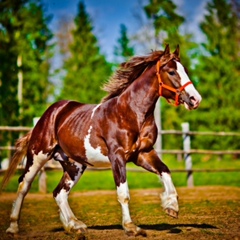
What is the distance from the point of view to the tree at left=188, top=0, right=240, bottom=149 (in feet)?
96.7

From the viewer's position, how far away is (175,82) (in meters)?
4.80

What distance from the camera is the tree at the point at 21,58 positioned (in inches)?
832

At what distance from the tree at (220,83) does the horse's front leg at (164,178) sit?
2540 cm

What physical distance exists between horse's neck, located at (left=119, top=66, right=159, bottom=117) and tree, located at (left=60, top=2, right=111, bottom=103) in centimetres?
2848

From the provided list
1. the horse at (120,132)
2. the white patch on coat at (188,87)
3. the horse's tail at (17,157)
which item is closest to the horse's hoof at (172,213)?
the horse at (120,132)

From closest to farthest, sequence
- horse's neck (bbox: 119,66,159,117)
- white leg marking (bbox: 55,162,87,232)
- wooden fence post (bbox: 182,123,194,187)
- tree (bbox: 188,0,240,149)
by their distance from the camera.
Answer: horse's neck (bbox: 119,66,159,117) → white leg marking (bbox: 55,162,87,232) → wooden fence post (bbox: 182,123,194,187) → tree (bbox: 188,0,240,149)

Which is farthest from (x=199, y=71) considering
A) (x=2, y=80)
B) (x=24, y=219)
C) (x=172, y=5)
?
(x=24, y=219)

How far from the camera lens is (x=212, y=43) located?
3070 cm

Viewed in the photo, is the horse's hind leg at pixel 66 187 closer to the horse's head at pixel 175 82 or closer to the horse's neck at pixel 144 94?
the horse's neck at pixel 144 94

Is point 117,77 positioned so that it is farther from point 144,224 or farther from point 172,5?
point 172,5

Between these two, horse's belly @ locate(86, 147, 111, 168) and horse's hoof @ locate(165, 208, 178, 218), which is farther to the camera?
horse's belly @ locate(86, 147, 111, 168)

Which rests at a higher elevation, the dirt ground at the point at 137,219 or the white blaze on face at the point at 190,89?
the white blaze on face at the point at 190,89

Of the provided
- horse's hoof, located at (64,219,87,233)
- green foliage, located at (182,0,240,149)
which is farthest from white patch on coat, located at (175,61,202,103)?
green foliage, located at (182,0,240,149)

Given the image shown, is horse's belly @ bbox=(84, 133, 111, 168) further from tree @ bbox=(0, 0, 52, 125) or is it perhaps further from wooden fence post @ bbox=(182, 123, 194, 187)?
tree @ bbox=(0, 0, 52, 125)
